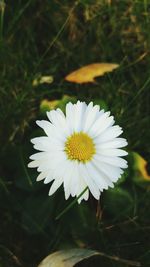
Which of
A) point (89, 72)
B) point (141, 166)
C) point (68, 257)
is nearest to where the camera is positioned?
point (68, 257)

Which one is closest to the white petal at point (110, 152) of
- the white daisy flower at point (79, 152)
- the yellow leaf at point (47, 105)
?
the white daisy flower at point (79, 152)

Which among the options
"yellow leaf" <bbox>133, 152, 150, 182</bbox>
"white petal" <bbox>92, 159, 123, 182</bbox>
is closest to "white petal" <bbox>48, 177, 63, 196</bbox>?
"white petal" <bbox>92, 159, 123, 182</bbox>

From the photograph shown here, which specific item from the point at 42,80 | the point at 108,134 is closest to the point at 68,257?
the point at 108,134

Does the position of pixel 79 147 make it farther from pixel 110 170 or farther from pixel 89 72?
pixel 89 72

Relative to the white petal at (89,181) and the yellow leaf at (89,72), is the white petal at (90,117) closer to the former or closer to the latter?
the white petal at (89,181)

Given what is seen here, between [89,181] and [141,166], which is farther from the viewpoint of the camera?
[141,166]

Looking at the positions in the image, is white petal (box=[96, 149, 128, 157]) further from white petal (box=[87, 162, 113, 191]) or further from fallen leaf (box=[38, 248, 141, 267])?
fallen leaf (box=[38, 248, 141, 267])

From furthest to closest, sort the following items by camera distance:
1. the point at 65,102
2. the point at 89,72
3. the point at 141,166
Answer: the point at 89,72
the point at 65,102
the point at 141,166

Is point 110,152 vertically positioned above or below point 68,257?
above
